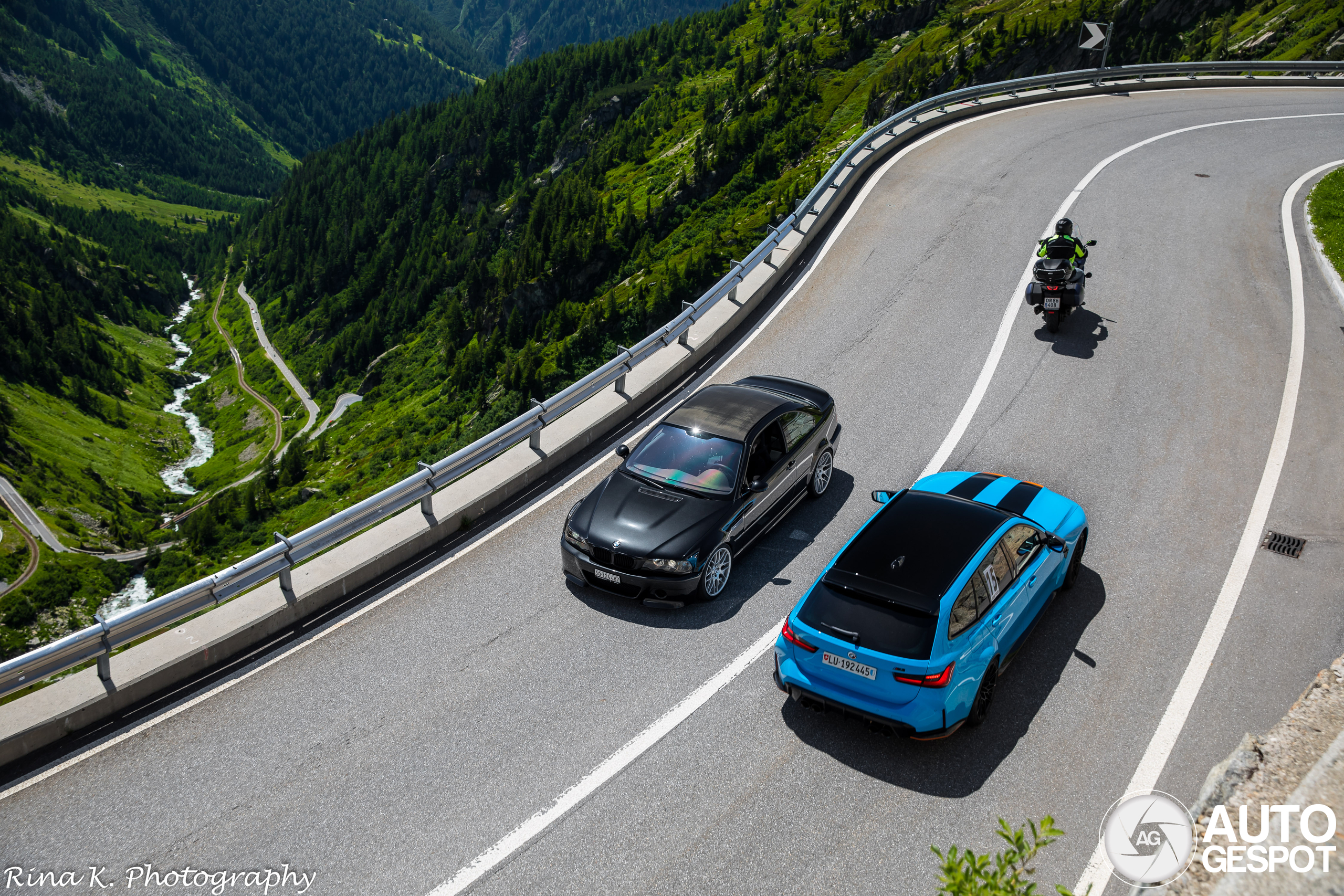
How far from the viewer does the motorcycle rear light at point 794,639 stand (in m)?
7.17

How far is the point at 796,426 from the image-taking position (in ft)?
33.8

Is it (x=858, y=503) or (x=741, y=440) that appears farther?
(x=858, y=503)

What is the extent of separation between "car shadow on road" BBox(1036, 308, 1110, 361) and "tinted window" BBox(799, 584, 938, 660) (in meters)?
8.77

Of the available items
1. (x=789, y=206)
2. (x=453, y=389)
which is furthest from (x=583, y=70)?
(x=789, y=206)

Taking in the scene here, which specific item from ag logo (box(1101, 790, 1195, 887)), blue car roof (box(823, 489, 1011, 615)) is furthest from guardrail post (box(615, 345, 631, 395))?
ag logo (box(1101, 790, 1195, 887))

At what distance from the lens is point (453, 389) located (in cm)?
10975

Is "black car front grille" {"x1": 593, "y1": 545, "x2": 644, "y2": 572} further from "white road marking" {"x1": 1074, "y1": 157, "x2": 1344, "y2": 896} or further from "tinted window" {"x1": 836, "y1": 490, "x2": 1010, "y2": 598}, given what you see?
"white road marking" {"x1": 1074, "y1": 157, "x2": 1344, "y2": 896}

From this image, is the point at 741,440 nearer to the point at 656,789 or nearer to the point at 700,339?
the point at 656,789

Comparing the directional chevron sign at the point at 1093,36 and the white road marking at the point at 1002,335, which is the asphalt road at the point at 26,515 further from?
the white road marking at the point at 1002,335

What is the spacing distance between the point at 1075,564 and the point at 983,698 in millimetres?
2409

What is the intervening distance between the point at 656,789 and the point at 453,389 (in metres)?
107

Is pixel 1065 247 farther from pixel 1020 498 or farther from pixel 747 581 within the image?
pixel 747 581

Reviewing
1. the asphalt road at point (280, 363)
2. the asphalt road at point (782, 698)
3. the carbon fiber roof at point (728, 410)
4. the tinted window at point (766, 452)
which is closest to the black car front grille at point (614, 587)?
the asphalt road at point (782, 698)

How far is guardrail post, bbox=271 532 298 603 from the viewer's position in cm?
916
